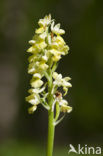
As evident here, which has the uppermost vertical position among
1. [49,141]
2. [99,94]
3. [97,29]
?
[97,29]

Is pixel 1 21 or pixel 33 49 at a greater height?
pixel 1 21

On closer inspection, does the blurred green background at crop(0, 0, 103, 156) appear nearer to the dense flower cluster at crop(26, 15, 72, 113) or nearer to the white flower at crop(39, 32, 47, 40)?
the dense flower cluster at crop(26, 15, 72, 113)

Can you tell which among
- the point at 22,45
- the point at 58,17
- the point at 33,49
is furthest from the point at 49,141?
the point at 22,45

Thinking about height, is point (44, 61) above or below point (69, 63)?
below

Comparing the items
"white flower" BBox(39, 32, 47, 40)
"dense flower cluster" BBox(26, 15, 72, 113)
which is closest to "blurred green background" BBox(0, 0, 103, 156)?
"dense flower cluster" BBox(26, 15, 72, 113)

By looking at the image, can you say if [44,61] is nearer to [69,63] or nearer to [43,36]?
[43,36]

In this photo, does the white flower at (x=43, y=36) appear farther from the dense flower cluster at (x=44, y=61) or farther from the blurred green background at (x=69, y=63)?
the blurred green background at (x=69, y=63)

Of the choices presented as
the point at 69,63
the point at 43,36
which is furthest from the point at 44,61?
the point at 69,63

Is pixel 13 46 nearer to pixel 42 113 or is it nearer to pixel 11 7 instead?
pixel 11 7
